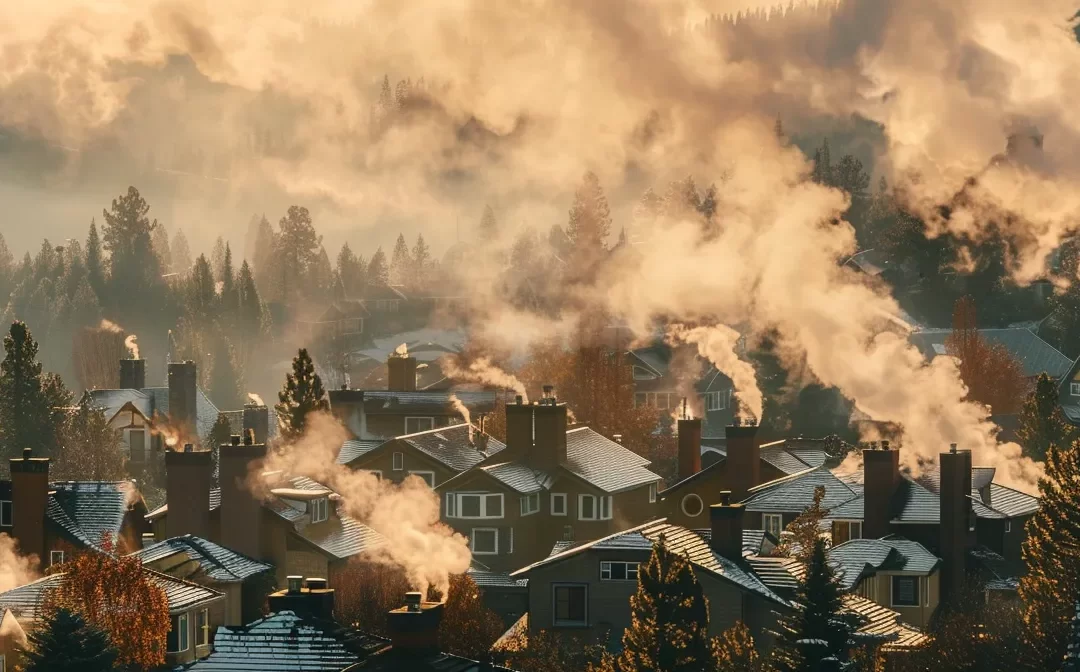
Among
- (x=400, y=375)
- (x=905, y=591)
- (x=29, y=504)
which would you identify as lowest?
(x=905, y=591)

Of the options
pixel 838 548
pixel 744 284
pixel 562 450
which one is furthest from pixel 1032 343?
pixel 838 548

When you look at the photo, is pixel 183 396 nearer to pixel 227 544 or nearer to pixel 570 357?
pixel 570 357

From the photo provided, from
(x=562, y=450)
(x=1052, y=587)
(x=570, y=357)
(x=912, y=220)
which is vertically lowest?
(x=1052, y=587)

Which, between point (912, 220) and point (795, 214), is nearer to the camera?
point (795, 214)

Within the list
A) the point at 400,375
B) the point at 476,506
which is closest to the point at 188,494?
the point at 476,506

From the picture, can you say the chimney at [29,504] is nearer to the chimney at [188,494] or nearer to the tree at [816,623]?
the chimney at [188,494]

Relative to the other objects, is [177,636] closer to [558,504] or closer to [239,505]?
[239,505]
